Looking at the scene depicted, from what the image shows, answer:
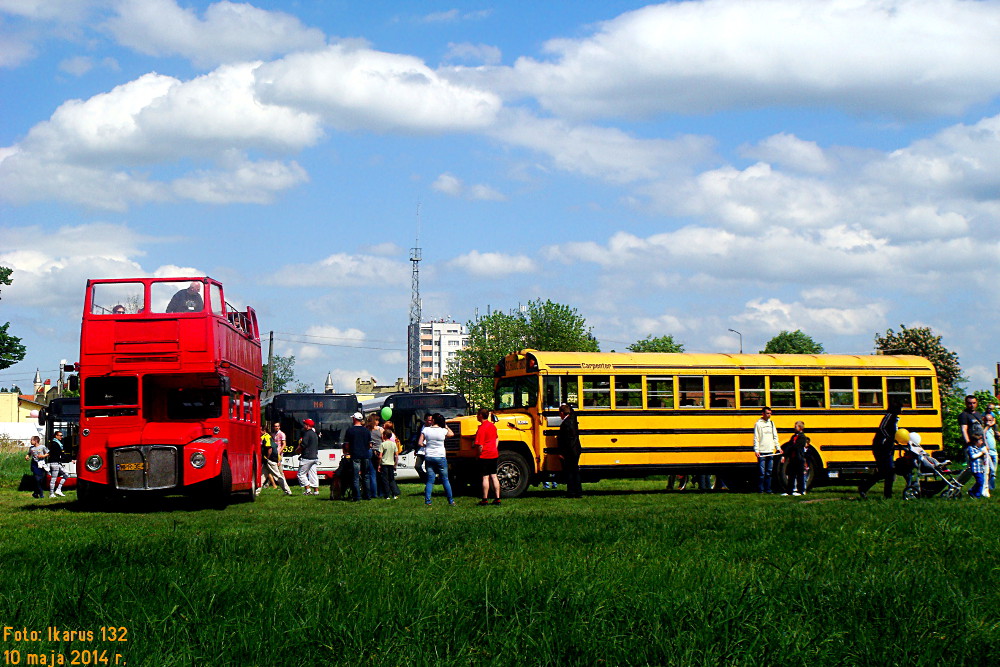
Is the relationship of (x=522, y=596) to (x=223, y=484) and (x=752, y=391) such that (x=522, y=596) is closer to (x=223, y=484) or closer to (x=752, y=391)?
(x=223, y=484)

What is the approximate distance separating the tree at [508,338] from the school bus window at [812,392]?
58684 millimetres

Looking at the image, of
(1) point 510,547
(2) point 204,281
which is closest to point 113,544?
(1) point 510,547

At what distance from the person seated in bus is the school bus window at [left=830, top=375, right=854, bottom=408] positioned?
1390 cm

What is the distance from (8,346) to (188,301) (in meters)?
50.6


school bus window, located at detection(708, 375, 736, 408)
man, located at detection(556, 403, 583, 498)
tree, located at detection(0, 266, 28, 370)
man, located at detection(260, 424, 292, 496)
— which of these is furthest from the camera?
tree, located at detection(0, 266, 28, 370)

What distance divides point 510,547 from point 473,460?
1321 cm

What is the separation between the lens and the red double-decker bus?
2052cm

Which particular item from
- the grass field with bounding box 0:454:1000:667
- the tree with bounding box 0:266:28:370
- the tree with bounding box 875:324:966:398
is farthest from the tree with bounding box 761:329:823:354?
the grass field with bounding box 0:454:1000:667

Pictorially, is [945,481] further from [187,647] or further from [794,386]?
[187,647]

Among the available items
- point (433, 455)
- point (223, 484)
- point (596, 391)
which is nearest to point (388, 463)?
point (433, 455)

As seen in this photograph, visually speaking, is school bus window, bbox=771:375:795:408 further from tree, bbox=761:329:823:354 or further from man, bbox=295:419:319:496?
tree, bbox=761:329:823:354

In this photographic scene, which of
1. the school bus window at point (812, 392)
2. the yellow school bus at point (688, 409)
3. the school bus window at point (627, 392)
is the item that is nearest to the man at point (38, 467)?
the yellow school bus at point (688, 409)

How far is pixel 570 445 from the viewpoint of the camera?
22656mm

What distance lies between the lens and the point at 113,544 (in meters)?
10.6
